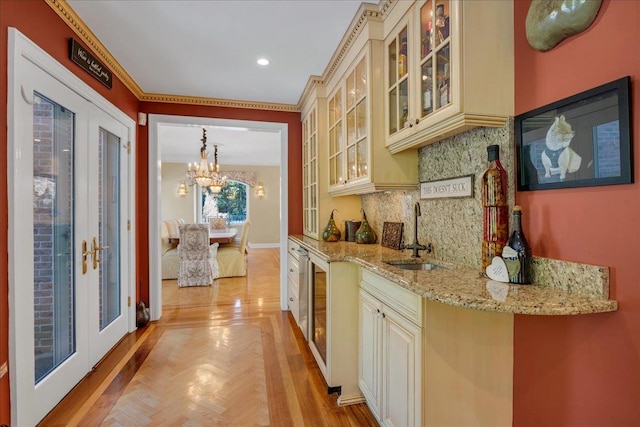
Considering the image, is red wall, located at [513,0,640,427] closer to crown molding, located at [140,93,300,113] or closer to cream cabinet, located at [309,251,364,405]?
cream cabinet, located at [309,251,364,405]

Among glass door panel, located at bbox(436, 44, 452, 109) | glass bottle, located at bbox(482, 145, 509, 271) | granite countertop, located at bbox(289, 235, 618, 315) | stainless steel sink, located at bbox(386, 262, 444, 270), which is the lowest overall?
stainless steel sink, located at bbox(386, 262, 444, 270)

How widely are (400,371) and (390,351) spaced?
4.7 inches

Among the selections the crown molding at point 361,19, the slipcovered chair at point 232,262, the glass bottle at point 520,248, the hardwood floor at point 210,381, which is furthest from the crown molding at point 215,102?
the glass bottle at point 520,248

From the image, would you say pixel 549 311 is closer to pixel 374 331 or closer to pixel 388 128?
pixel 374 331

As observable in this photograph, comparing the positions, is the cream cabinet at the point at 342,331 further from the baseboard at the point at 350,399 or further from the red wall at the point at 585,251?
the red wall at the point at 585,251

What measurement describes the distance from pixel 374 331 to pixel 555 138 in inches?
51.1

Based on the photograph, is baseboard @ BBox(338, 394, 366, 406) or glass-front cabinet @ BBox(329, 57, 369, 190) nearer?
baseboard @ BBox(338, 394, 366, 406)

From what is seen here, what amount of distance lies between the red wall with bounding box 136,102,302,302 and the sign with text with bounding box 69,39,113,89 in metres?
0.86

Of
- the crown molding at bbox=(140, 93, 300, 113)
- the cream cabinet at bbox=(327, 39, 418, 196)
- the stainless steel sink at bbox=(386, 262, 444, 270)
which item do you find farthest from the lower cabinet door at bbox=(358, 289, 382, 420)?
the crown molding at bbox=(140, 93, 300, 113)

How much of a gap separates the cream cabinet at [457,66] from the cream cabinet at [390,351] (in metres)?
0.85

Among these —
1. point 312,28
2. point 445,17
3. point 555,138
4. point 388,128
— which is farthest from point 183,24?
point 555,138

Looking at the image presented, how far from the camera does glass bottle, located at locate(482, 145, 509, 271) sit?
1.42 meters

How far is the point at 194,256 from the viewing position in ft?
16.6

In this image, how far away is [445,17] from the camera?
148 centimetres
